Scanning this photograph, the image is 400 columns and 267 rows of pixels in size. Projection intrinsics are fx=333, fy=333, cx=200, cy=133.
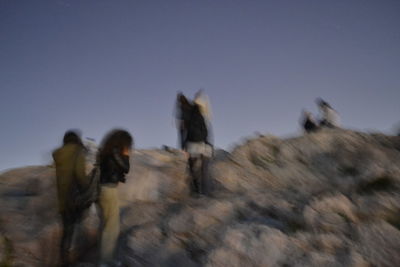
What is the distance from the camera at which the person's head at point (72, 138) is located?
8.09 m

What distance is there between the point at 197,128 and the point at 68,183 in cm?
431

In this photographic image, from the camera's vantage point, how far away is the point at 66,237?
7.68 meters

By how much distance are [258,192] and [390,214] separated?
3.67 m

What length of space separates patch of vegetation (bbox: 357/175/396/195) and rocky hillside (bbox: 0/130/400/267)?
1.1 inches

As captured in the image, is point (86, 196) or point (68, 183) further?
point (68, 183)

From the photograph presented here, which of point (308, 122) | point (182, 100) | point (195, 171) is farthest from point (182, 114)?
point (308, 122)

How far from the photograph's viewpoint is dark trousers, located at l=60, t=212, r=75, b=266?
7.66 metres

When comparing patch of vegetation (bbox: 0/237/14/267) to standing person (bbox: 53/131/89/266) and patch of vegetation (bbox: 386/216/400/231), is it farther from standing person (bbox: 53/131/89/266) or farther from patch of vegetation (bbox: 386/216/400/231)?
Result: patch of vegetation (bbox: 386/216/400/231)

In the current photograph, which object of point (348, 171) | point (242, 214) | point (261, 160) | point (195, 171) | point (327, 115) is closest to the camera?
point (242, 214)

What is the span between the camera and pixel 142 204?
32.9ft

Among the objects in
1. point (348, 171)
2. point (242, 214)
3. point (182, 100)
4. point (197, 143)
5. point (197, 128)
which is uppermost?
point (182, 100)

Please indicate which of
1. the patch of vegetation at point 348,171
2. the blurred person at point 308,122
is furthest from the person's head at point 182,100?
the blurred person at point 308,122

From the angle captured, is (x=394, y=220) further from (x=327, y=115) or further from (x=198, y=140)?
(x=327, y=115)

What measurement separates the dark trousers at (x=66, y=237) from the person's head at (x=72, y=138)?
5.52ft
